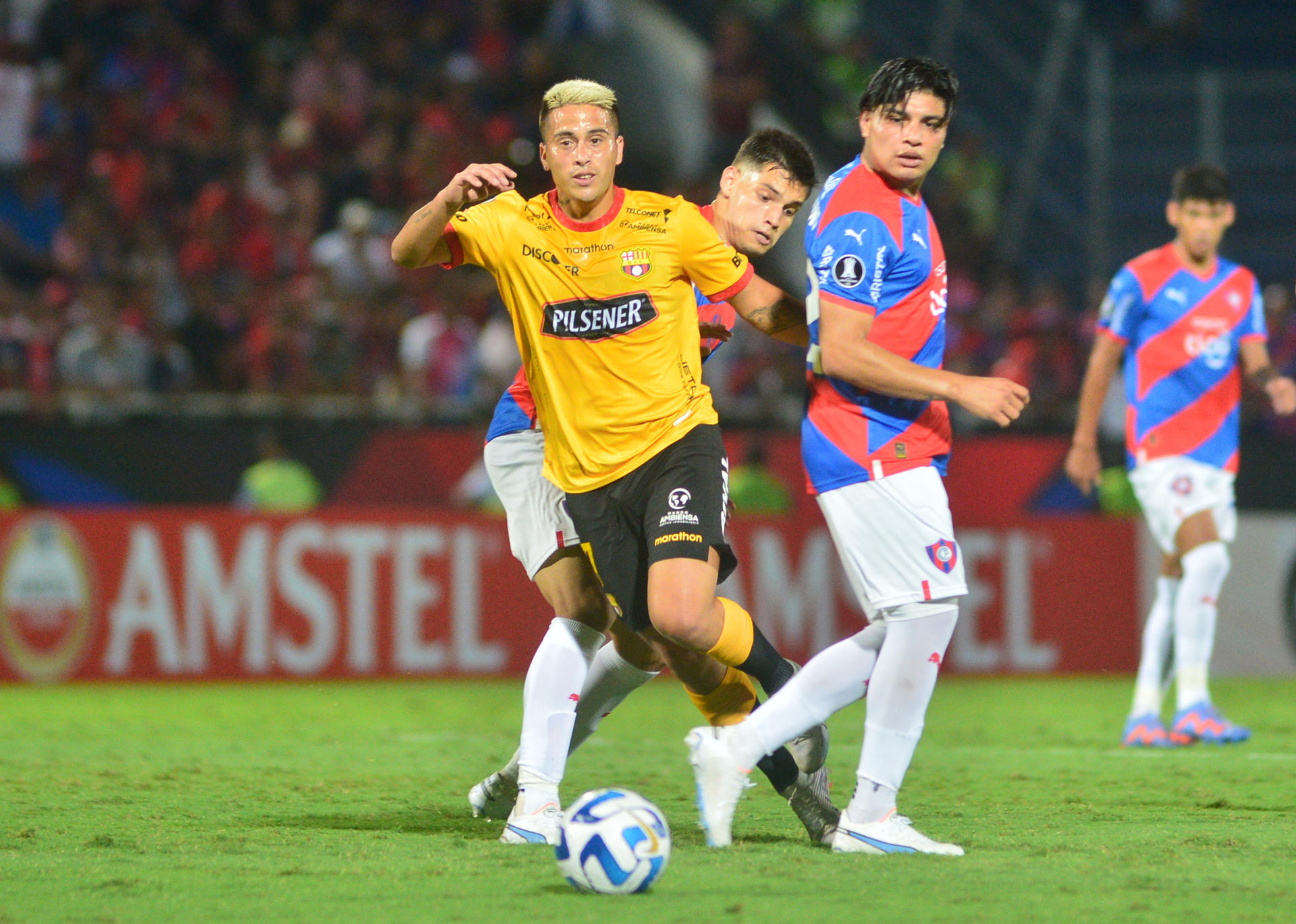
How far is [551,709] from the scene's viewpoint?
5.52 m

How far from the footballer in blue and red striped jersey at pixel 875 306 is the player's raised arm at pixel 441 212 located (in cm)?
97

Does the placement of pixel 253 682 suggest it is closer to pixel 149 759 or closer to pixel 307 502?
pixel 307 502

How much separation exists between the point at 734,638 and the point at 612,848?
1146mm

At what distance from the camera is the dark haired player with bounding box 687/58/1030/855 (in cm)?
507

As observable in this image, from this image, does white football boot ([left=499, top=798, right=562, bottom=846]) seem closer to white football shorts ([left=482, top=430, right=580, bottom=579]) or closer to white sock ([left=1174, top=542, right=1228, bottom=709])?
white football shorts ([left=482, top=430, right=580, bottom=579])

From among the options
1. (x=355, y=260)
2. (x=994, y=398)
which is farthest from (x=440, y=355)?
(x=994, y=398)

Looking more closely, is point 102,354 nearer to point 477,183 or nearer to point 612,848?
point 477,183

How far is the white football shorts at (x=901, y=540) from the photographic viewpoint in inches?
200

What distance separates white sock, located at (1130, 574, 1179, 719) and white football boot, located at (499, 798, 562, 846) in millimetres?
4122

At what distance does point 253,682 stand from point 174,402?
7.48 feet

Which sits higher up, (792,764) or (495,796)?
(792,764)

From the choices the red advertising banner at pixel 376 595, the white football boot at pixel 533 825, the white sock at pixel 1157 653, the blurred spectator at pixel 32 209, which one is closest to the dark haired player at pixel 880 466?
the white football boot at pixel 533 825

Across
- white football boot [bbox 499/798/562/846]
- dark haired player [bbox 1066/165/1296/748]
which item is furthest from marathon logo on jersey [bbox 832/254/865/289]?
dark haired player [bbox 1066/165/1296/748]

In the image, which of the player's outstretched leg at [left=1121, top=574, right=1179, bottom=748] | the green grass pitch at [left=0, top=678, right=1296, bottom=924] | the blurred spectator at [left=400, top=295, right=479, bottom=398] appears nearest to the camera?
the green grass pitch at [left=0, top=678, right=1296, bottom=924]
